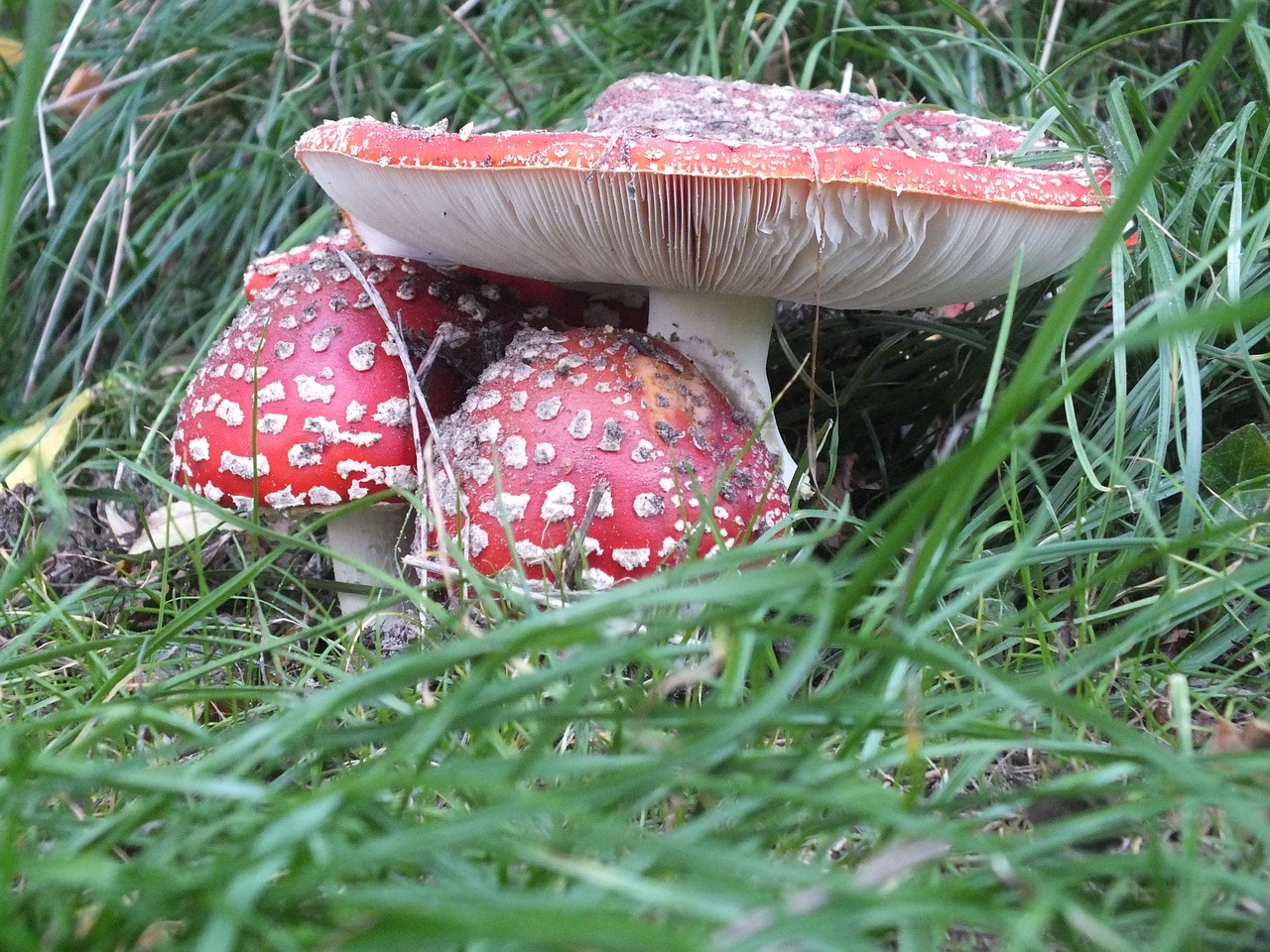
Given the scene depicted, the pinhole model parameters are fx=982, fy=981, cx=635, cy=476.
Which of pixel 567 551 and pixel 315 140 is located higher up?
pixel 315 140

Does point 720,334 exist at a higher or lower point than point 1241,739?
higher

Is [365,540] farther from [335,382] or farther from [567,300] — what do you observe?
[567,300]

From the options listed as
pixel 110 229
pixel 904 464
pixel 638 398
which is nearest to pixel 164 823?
pixel 638 398

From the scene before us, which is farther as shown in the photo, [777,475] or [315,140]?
[777,475]

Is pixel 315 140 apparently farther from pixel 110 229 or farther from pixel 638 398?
pixel 110 229

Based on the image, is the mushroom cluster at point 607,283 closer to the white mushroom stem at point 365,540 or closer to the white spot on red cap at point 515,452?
the white spot on red cap at point 515,452

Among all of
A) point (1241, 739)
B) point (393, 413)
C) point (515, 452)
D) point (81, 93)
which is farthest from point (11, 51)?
point (1241, 739)

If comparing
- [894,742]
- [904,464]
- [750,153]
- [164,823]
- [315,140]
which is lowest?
[904,464]
